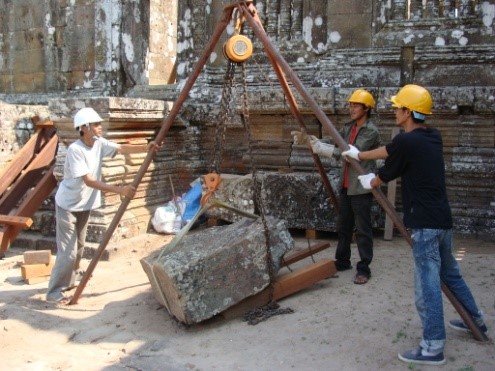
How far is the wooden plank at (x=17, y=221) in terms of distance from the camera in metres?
5.85

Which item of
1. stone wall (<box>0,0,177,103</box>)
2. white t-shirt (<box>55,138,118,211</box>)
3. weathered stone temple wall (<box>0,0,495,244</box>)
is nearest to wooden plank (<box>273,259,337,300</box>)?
weathered stone temple wall (<box>0,0,495,244</box>)

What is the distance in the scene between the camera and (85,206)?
489 cm

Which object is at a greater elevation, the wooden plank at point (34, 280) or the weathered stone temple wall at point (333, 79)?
the weathered stone temple wall at point (333, 79)

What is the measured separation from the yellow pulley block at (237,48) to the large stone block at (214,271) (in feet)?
4.21

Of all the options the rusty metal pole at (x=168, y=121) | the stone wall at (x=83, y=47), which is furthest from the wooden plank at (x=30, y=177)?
the rusty metal pole at (x=168, y=121)

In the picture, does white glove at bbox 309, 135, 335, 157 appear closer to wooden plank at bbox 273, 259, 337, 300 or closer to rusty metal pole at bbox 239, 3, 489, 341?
rusty metal pole at bbox 239, 3, 489, 341

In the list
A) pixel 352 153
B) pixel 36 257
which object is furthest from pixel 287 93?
pixel 36 257

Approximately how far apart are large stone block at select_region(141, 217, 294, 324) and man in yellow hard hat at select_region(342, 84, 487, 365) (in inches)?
45.1

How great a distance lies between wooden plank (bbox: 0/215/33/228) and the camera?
5848 mm

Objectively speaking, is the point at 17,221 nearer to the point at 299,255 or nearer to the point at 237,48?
the point at 299,255

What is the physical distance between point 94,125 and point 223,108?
4.23 feet

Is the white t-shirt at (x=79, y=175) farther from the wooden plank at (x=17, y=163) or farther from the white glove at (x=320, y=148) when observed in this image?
the wooden plank at (x=17, y=163)

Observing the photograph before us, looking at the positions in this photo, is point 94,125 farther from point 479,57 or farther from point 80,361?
point 479,57

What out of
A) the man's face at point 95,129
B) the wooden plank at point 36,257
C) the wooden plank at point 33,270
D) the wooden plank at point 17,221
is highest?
the man's face at point 95,129
